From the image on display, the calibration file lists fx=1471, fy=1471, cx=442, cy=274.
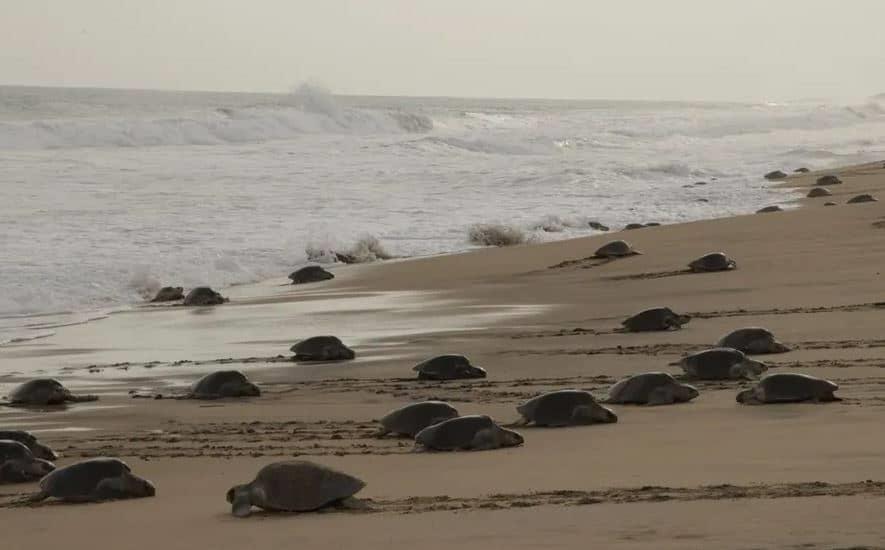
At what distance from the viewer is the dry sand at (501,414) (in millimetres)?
4758

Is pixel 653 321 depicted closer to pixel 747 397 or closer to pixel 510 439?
pixel 747 397

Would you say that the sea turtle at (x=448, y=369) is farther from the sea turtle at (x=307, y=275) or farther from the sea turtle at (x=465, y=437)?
the sea turtle at (x=307, y=275)

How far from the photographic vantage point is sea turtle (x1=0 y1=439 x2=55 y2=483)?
243 inches

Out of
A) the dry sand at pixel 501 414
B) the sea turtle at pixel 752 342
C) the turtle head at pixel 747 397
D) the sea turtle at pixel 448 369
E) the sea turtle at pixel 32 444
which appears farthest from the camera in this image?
the sea turtle at pixel 752 342

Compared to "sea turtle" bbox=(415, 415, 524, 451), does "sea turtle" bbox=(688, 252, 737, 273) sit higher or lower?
higher

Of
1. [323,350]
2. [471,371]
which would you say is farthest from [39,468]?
[323,350]

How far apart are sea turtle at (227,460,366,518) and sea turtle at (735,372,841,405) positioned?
2.83 meters

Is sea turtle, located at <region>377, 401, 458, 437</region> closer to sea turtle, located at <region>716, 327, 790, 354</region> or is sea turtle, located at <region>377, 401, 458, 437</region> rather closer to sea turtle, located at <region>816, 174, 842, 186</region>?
sea turtle, located at <region>716, 327, 790, 354</region>

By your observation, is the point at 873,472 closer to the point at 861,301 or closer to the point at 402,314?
the point at 861,301

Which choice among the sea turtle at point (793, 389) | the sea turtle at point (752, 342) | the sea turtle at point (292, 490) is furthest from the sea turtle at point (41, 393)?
the sea turtle at point (752, 342)

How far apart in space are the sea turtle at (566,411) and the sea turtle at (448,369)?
1.83m

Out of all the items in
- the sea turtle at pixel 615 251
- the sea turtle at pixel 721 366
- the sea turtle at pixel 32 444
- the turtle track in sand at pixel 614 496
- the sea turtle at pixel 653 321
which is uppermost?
the sea turtle at pixel 615 251

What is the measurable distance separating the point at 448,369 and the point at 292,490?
12.7 ft

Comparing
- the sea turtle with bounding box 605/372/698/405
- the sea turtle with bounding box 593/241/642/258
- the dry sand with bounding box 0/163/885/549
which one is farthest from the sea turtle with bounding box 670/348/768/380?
the sea turtle with bounding box 593/241/642/258
